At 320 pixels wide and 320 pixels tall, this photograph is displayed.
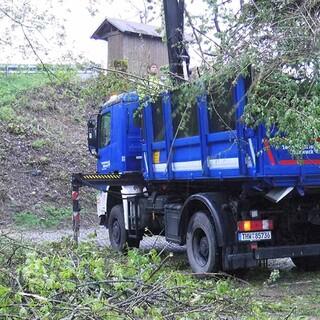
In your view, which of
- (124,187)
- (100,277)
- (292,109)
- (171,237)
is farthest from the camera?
(124,187)

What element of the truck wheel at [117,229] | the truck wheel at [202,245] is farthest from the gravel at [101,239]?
→ the truck wheel at [202,245]

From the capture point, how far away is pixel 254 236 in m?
8.59

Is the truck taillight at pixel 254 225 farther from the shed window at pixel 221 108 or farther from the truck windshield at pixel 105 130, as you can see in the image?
the truck windshield at pixel 105 130

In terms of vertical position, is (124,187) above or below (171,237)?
above

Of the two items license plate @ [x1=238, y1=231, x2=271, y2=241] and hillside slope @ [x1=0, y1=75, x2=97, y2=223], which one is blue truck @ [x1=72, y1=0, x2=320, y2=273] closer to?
license plate @ [x1=238, y1=231, x2=271, y2=241]

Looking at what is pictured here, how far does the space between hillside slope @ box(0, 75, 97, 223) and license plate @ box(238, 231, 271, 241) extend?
25.6ft

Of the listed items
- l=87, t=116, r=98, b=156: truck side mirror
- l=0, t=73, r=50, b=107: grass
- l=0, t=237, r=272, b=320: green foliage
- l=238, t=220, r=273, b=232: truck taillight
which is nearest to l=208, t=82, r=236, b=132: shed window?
l=238, t=220, r=273, b=232: truck taillight

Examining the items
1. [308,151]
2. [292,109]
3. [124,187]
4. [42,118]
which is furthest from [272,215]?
[42,118]

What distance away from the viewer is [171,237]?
10133 millimetres

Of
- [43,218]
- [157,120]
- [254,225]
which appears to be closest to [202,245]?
[254,225]

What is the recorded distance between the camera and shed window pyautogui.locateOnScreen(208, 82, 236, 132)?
27.1 ft

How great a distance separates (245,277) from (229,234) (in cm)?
115

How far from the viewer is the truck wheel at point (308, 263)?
32.1ft

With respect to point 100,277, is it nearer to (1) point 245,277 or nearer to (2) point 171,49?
(1) point 245,277
